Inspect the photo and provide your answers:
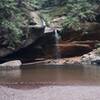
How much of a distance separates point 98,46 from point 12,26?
21.8 feet

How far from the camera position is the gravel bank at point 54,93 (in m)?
12.8

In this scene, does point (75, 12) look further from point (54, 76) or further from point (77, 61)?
point (54, 76)

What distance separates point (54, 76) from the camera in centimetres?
1783

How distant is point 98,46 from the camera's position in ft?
81.7

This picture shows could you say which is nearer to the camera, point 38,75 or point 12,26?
point 38,75

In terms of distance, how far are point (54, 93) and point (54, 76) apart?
421cm

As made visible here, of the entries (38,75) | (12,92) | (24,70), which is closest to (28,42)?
(24,70)

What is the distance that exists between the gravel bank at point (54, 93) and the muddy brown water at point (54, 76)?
1.27 meters

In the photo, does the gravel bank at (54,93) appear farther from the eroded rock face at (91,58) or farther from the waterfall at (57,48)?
the waterfall at (57,48)

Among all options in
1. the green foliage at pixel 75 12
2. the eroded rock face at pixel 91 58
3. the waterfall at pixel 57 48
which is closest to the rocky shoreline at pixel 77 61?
the eroded rock face at pixel 91 58

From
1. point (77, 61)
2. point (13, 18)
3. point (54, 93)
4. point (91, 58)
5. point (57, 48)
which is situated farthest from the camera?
point (57, 48)

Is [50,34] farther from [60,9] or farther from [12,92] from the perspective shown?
[12,92]

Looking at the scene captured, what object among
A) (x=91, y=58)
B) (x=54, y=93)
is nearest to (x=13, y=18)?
(x=91, y=58)

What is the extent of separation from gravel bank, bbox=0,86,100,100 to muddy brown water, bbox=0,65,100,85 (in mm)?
1274
